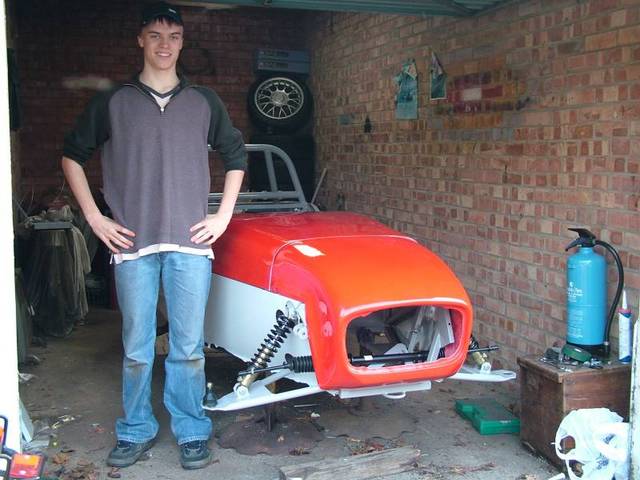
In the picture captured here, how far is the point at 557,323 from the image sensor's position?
451 centimetres

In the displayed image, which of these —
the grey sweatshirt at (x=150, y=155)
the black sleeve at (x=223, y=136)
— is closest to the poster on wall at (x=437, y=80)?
the black sleeve at (x=223, y=136)

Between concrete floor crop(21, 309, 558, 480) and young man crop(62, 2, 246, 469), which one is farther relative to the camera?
concrete floor crop(21, 309, 558, 480)

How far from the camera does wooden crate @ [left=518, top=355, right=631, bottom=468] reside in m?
3.67

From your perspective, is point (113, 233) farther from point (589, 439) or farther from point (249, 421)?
point (589, 439)

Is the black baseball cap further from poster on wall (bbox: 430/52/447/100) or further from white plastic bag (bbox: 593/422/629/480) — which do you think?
white plastic bag (bbox: 593/422/629/480)

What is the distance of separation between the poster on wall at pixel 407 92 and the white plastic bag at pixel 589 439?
3.15 meters

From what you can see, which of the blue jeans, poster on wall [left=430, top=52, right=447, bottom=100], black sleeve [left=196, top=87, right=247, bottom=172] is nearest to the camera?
the blue jeans

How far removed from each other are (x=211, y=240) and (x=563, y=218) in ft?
6.47

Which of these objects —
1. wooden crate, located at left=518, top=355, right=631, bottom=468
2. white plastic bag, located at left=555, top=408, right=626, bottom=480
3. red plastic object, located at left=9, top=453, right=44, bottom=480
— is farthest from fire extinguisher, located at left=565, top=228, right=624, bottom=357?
red plastic object, located at left=9, top=453, right=44, bottom=480

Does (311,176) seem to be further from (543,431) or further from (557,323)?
(543,431)

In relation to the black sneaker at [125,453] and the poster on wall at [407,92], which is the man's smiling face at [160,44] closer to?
the black sneaker at [125,453]

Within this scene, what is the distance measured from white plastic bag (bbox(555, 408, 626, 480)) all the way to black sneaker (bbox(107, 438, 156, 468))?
193 cm

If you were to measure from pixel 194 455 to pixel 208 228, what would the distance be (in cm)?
106

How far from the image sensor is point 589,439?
348 centimetres
